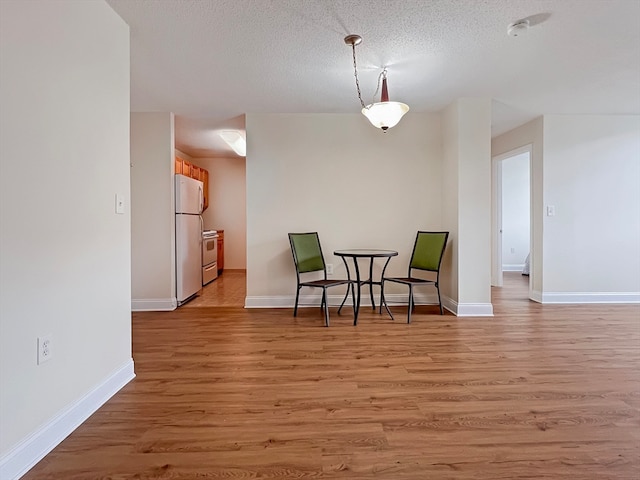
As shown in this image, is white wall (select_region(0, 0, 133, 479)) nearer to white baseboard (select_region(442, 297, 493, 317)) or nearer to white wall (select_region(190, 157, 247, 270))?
white baseboard (select_region(442, 297, 493, 317))

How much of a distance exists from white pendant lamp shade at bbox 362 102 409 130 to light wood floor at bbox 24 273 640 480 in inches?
69.4

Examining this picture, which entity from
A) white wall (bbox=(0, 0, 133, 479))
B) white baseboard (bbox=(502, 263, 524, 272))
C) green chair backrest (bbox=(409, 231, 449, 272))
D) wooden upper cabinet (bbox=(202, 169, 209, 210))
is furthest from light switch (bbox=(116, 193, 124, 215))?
white baseboard (bbox=(502, 263, 524, 272))

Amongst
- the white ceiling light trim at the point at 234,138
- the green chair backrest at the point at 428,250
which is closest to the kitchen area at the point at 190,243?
the white ceiling light trim at the point at 234,138

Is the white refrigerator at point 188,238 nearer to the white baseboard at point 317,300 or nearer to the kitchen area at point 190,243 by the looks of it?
the kitchen area at point 190,243

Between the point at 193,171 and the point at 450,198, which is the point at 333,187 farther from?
the point at 193,171

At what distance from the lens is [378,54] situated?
2639 mm

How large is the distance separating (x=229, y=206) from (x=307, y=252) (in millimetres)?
3797

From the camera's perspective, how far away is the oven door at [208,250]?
5.26 meters

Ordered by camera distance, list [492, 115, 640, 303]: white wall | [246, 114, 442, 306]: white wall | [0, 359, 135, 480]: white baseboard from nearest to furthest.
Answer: [0, 359, 135, 480]: white baseboard → [246, 114, 442, 306]: white wall → [492, 115, 640, 303]: white wall

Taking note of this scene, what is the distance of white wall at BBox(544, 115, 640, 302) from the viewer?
14.0 feet

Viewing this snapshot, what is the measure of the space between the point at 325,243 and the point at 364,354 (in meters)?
1.80

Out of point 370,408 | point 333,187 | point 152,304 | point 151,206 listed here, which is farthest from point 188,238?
point 370,408

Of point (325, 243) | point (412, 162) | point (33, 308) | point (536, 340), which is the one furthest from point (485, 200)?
point (33, 308)

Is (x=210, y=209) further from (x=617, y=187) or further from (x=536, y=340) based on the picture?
(x=617, y=187)
